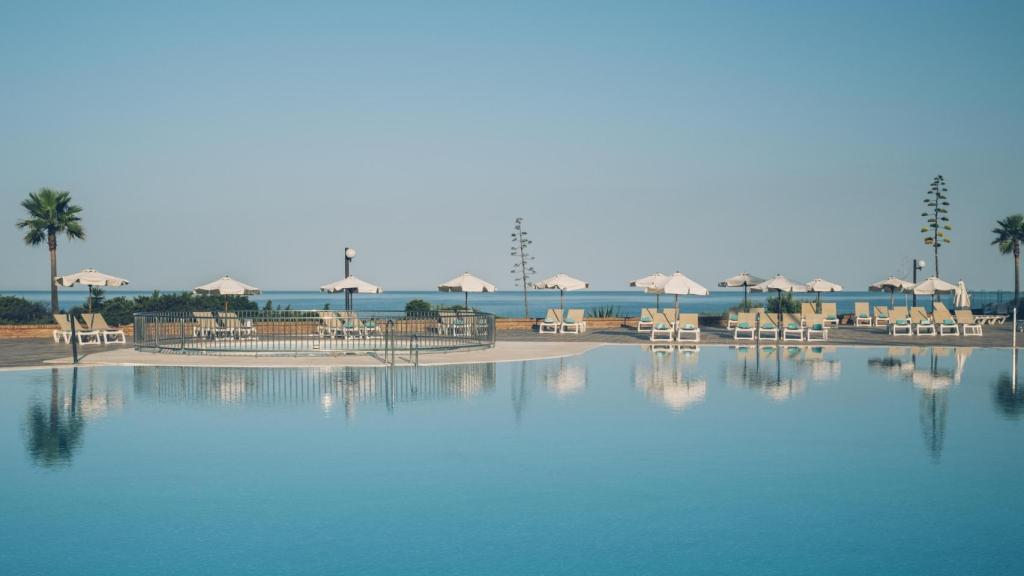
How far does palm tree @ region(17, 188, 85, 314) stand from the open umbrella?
11.2m

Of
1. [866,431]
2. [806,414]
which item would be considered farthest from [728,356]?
[866,431]

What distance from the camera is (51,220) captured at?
3109 cm

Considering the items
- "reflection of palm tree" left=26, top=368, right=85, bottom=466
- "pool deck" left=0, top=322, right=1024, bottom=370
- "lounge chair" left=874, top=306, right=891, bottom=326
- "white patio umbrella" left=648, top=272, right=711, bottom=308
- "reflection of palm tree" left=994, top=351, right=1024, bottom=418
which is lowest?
"reflection of palm tree" left=994, top=351, right=1024, bottom=418

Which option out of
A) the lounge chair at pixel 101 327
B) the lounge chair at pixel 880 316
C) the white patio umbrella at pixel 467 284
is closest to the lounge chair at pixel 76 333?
the lounge chair at pixel 101 327

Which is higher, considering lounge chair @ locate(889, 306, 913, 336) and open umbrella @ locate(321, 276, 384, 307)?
open umbrella @ locate(321, 276, 384, 307)

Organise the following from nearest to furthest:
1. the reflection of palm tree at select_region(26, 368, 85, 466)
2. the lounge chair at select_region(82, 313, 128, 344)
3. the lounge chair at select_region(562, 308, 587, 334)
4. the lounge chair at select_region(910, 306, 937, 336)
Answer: the reflection of palm tree at select_region(26, 368, 85, 466), the lounge chair at select_region(82, 313, 128, 344), the lounge chair at select_region(910, 306, 937, 336), the lounge chair at select_region(562, 308, 587, 334)

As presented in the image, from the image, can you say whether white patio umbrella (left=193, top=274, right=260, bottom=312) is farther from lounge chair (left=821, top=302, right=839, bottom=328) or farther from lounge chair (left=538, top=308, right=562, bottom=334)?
lounge chair (left=821, top=302, right=839, bottom=328)

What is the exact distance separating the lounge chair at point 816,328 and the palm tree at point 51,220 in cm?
2546

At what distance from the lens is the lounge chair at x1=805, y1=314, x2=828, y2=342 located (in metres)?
27.0

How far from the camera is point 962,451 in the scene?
1004 cm

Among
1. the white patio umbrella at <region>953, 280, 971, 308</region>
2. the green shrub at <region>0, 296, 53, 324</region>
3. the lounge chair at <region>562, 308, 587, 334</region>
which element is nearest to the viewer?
the green shrub at <region>0, 296, 53, 324</region>

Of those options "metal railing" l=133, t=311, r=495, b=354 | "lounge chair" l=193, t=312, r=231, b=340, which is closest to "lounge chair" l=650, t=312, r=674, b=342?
"metal railing" l=133, t=311, r=495, b=354

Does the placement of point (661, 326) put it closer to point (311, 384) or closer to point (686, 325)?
point (686, 325)

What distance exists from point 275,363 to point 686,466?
38.4 ft
